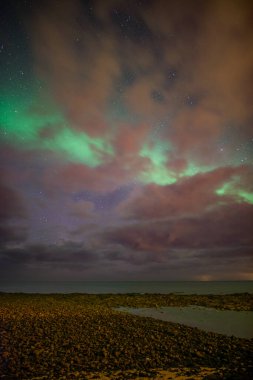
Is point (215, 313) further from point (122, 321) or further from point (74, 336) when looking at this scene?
point (74, 336)

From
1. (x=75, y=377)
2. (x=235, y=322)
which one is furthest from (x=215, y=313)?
(x=75, y=377)

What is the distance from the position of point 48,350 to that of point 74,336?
4590 mm

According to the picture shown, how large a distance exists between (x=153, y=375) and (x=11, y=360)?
8088 mm

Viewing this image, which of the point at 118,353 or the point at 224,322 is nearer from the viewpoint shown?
the point at 118,353

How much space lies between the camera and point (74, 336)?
78.0ft

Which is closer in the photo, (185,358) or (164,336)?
(185,358)

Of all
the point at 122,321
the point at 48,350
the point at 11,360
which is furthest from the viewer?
the point at 122,321

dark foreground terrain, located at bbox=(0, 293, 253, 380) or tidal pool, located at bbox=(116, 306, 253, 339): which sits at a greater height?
dark foreground terrain, located at bbox=(0, 293, 253, 380)

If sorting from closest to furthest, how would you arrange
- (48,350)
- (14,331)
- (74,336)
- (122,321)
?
(48,350) < (74,336) < (14,331) < (122,321)

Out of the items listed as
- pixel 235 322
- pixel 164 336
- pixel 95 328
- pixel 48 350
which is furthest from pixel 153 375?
pixel 235 322

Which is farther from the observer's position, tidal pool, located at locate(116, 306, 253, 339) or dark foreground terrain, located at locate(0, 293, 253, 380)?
tidal pool, located at locate(116, 306, 253, 339)

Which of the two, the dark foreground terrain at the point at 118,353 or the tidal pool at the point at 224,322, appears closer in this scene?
the dark foreground terrain at the point at 118,353

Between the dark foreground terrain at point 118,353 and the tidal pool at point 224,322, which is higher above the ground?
the dark foreground terrain at point 118,353

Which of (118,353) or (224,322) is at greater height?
(118,353)
